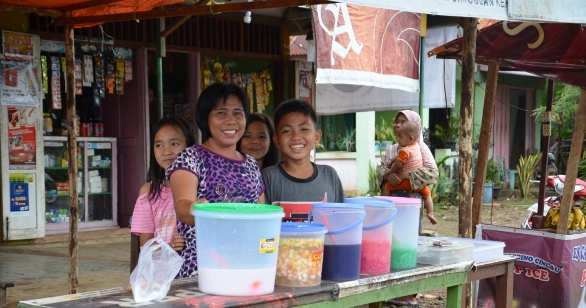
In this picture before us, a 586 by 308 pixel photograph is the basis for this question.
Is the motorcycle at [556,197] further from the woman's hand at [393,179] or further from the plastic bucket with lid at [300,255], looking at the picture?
the plastic bucket with lid at [300,255]

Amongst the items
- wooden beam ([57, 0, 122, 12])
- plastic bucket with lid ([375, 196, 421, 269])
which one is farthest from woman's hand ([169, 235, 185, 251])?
wooden beam ([57, 0, 122, 12])

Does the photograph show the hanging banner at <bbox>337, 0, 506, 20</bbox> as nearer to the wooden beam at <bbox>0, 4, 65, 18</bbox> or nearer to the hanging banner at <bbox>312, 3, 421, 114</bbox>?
the wooden beam at <bbox>0, 4, 65, 18</bbox>

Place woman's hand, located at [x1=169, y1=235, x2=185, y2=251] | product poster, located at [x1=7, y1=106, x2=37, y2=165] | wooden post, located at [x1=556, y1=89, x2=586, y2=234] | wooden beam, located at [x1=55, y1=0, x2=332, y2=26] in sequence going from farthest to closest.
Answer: product poster, located at [x1=7, y1=106, x2=37, y2=165]
wooden post, located at [x1=556, y1=89, x2=586, y2=234]
wooden beam, located at [x1=55, y1=0, x2=332, y2=26]
woman's hand, located at [x1=169, y1=235, x2=185, y2=251]

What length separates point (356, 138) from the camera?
14555 mm

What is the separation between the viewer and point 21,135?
8250mm

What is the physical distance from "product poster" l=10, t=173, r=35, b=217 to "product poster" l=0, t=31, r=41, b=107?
2.68ft

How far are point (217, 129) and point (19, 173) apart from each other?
18.8ft

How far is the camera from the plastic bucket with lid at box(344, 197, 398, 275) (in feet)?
10.1

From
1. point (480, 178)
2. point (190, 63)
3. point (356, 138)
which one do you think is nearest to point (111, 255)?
point (190, 63)

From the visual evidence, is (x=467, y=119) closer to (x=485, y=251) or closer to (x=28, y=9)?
(x=485, y=251)

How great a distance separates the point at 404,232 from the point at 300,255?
729 mm

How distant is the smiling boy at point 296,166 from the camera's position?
356 cm

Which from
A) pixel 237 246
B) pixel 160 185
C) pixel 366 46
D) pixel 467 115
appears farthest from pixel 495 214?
pixel 237 246

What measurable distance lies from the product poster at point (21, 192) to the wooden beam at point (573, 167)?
5.75 meters
